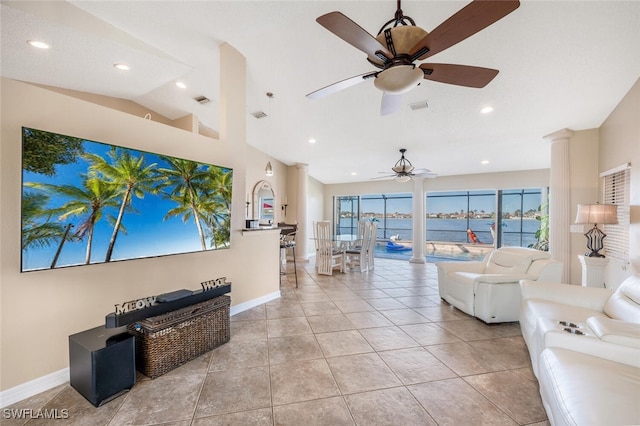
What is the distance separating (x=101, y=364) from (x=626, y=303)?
3922mm

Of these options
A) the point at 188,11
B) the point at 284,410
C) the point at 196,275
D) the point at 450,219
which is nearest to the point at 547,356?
the point at 284,410

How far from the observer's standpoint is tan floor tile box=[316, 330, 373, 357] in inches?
95.7

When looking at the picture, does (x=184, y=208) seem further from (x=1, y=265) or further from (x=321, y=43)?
(x=321, y=43)

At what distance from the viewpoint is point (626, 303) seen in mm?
1960

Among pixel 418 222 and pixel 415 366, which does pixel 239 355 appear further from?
pixel 418 222

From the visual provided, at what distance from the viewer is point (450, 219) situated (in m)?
10.3

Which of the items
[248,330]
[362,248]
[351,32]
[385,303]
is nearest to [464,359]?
[385,303]

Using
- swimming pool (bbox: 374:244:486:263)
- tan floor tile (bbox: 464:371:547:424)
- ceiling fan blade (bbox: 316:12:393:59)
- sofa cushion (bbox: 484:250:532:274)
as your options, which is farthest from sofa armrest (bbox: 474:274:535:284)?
swimming pool (bbox: 374:244:486:263)

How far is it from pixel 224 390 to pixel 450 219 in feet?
34.4

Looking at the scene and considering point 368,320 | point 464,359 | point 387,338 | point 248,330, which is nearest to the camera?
point 464,359

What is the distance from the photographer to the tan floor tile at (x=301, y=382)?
182cm

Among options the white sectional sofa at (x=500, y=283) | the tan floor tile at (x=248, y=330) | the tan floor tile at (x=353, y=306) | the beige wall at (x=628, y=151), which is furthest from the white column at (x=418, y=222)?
the tan floor tile at (x=248, y=330)

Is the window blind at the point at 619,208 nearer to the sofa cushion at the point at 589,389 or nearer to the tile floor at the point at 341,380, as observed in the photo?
the tile floor at the point at 341,380

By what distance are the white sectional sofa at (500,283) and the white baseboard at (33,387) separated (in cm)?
410
